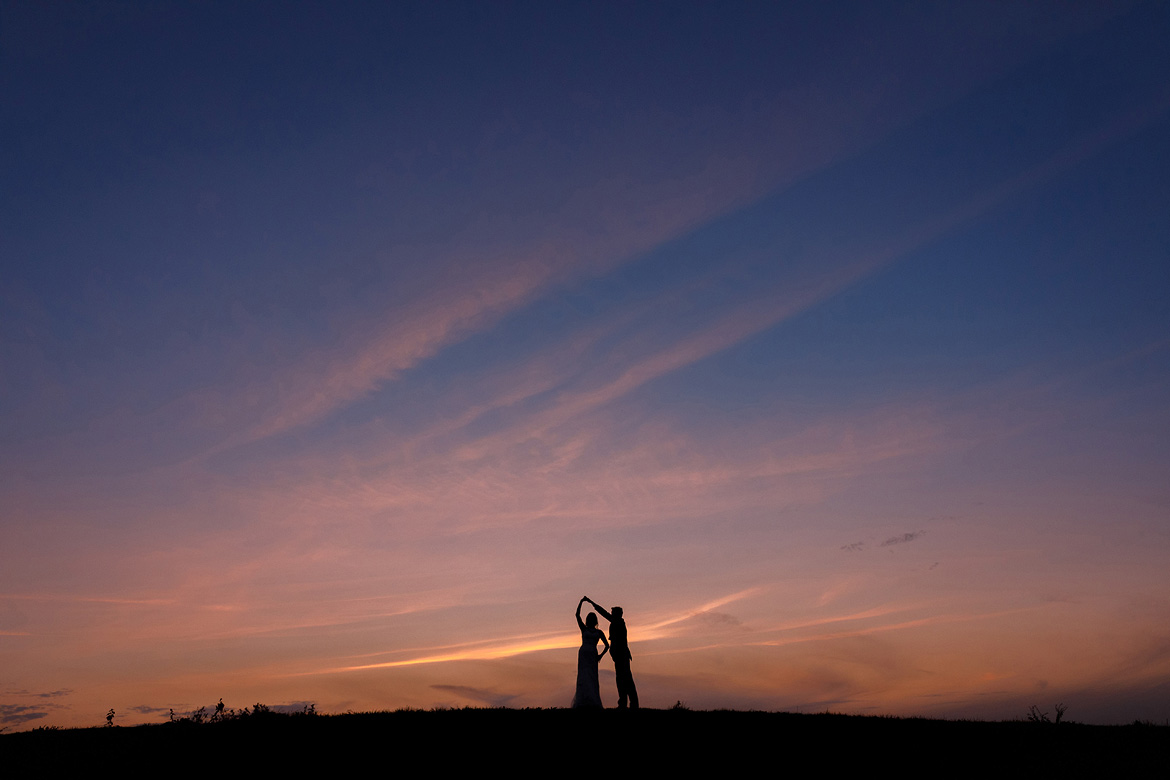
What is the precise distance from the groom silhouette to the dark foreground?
2.56 feet

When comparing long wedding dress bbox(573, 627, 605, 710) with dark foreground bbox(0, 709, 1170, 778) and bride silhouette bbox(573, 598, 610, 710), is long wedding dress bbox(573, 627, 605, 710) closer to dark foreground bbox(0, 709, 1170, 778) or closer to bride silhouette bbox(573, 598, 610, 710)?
bride silhouette bbox(573, 598, 610, 710)

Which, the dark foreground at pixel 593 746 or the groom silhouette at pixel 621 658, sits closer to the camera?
the dark foreground at pixel 593 746

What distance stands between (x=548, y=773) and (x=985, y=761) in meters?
10.7

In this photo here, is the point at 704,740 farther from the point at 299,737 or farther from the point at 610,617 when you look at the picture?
the point at 299,737

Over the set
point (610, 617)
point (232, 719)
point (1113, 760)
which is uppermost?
point (610, 617)

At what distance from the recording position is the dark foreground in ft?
59.4

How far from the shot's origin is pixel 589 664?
2339cm

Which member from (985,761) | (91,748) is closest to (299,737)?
(91,748)

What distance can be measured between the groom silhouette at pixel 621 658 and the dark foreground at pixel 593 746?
0.78 meters

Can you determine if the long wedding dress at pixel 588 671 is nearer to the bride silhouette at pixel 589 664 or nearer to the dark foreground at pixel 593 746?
the bride silhouette at pixel 589 664

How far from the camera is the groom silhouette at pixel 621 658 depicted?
23156 millimetres

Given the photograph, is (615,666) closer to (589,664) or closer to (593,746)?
(589,664)

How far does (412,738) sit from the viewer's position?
19.9 metres

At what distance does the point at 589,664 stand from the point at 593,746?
15.3ft
